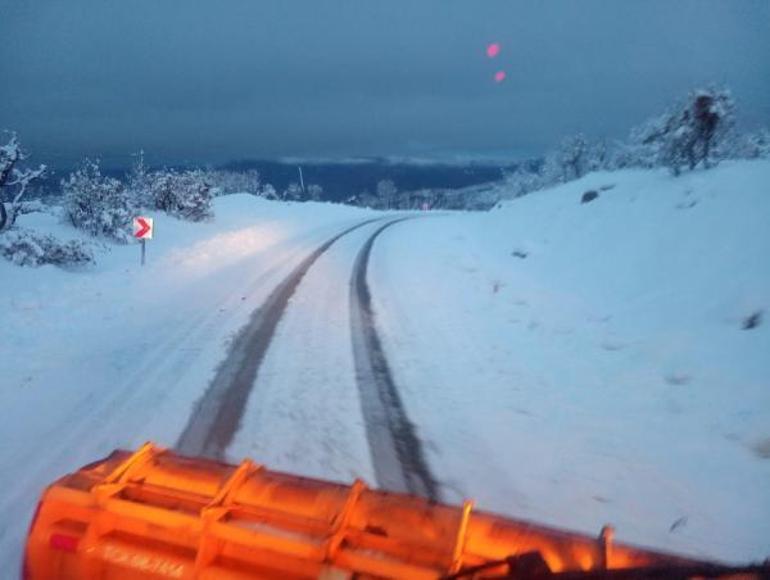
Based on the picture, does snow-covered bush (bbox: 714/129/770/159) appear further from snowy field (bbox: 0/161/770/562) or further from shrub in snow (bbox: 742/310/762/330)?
shrub in snow (bbox: 742/310/762/330)

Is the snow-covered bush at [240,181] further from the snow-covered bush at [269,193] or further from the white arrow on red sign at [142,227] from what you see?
the white arrow on red sign at [142,227]

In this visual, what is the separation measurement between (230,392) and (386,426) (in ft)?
6.62

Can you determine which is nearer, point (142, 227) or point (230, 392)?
point (230, 392)

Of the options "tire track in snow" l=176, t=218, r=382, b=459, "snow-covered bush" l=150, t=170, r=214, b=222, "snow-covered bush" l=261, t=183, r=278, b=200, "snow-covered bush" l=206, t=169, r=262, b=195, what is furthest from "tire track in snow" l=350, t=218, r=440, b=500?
"snow-covered bush" l=206, t=169, r=262, b=195

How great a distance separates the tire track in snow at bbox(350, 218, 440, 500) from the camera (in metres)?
4.91

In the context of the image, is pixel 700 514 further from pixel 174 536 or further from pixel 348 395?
pixel 174 536

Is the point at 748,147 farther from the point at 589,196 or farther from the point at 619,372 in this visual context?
the point at 619,372

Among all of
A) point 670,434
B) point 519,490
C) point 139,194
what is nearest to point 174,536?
point 519,490

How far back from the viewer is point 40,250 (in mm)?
13750

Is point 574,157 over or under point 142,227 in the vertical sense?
over

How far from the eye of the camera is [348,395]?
22.3 feet

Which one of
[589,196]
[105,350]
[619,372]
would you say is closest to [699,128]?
[589,196]

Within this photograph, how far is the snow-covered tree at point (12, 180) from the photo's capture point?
14.6 metres

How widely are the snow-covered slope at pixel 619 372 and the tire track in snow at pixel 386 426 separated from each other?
0.19 m
